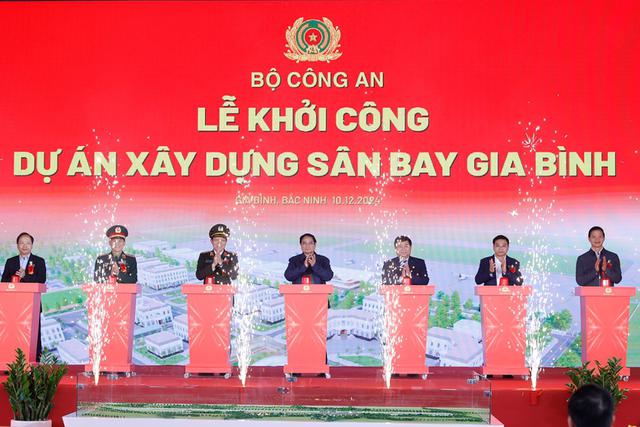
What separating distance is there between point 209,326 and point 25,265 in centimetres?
181

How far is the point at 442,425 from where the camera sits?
11.5 feet

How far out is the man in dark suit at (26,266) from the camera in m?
6.41

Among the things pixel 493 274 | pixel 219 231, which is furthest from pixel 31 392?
pixel 493 274

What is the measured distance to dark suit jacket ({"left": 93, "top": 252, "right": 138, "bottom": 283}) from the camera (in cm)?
614

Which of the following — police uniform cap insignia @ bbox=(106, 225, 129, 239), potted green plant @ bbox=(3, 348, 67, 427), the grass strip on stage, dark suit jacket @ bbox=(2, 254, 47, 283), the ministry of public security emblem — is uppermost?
the ministry of public security emblem

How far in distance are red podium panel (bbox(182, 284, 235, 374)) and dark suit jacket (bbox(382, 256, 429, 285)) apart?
132cm

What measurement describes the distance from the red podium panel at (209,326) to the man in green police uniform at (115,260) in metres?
0.72

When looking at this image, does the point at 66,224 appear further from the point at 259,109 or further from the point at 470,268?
the point at 470,268

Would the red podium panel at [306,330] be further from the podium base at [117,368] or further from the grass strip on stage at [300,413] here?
the grass strip on stage at [300,413]

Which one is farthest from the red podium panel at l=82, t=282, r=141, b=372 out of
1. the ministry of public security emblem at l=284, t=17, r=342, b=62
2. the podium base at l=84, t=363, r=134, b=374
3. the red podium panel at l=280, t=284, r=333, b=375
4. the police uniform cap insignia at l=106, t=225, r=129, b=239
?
the ministry of public security emblem at l=284, t=17, r=342, b=62

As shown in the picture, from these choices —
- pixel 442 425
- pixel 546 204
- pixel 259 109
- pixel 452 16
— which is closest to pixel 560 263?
pixel 546 204

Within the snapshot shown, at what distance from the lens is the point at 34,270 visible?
6441mm

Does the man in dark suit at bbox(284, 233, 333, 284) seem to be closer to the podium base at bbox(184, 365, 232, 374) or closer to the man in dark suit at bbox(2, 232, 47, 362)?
the podium base at bbox(184, 365, 232, 374)

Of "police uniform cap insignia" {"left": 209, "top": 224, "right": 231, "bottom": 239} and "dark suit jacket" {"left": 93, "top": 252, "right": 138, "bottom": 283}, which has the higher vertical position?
"police uniform cap insignia" {"left": 209, "top": 224, "right": 231, "bottom": 239}
